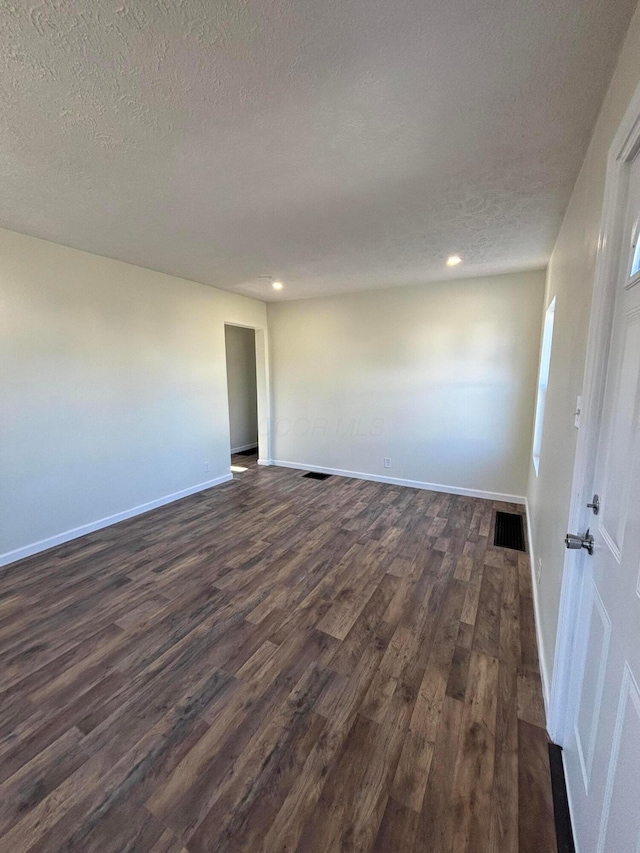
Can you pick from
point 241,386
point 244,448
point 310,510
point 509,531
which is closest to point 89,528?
point 310,510

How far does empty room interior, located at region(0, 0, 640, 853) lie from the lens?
1056 mm

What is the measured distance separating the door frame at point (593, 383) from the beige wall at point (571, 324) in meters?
0.16

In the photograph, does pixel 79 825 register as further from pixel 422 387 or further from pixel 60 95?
pixel 422 387

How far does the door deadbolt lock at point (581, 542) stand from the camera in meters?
1.15

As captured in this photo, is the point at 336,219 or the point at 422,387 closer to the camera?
the point at 336,219

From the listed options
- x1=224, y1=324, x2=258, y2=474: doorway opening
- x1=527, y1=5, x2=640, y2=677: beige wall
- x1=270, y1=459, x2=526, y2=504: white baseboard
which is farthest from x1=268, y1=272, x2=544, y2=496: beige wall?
x1=527, y1=5, x2=640, y2=677: beige wall

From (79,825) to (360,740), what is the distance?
102 centimetres

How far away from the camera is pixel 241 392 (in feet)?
21.5

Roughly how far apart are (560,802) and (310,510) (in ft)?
9.35

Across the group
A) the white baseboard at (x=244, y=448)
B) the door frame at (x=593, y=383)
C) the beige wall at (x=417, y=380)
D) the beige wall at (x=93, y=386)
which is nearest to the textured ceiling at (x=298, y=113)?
the door frame at (x=593, y=383)

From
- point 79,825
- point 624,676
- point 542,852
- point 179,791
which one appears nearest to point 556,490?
point 624,676

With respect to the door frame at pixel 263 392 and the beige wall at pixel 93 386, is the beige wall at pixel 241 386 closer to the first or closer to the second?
the door frame at pixel 263 392

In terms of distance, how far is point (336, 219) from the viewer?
2.39 m

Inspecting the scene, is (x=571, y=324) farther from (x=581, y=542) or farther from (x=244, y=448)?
(x=244, y=448)
